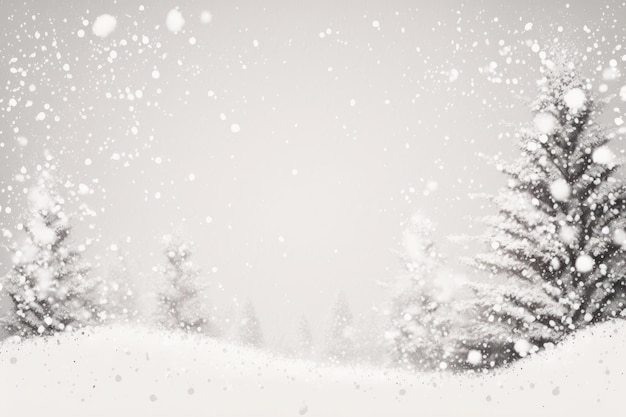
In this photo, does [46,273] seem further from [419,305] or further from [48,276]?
[419,305]

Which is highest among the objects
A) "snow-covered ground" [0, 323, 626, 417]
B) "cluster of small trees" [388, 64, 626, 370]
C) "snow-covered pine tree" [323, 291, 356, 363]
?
"snow-covered pine tree" [323, 291, 356, 363]

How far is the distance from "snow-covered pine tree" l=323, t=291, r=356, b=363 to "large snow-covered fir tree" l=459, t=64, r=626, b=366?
127ft

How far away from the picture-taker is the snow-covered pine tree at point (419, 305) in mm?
22359

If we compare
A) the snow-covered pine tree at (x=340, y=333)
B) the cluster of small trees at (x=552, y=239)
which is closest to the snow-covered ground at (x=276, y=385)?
the cluster of small trees at (x=552, y=239)

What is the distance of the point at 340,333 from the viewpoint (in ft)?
173

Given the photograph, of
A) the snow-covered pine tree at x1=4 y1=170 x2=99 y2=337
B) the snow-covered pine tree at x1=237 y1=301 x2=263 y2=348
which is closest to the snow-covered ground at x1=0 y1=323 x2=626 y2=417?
the snow-covered pine tree at x1=4 y1=170 x2=99 y2=337

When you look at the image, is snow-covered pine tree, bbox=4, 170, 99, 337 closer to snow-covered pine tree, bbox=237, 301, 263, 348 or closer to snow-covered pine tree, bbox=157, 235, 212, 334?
snow-covered pine tree, bbox=157, 235, 212, 334

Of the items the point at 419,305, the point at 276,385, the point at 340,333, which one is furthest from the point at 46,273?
the point at 340,333

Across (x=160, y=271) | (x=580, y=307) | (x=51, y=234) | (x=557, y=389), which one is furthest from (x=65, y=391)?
(x=160, y=271)

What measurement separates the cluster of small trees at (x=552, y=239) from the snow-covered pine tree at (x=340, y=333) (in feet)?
125

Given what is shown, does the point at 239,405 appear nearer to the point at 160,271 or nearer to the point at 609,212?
the point at 609,212

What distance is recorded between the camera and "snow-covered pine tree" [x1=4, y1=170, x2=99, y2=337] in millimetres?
24359

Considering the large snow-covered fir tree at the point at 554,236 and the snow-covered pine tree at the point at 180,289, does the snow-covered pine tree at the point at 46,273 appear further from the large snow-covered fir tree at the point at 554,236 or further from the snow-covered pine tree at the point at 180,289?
the large snow-covered fir tree at the point at 554,236

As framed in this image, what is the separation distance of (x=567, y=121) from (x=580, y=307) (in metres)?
5.44
